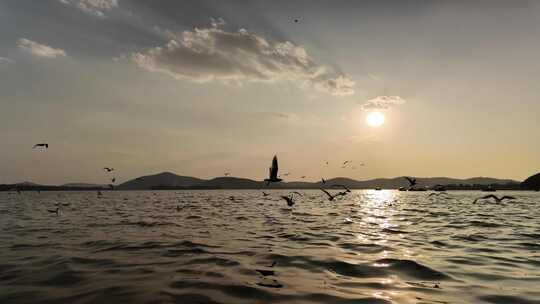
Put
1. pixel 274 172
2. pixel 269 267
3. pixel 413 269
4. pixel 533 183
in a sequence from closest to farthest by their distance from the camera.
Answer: pixel 413 269, pixel 269 267, pixel 274 172, pixel 533 183

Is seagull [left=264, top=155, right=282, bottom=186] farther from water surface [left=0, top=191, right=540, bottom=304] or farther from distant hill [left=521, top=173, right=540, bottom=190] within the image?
distant hill [left=521, top=173, right=540, bottom=190]

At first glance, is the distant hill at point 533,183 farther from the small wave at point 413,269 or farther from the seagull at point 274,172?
the small wave at point 413,269

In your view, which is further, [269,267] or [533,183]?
[533,183]

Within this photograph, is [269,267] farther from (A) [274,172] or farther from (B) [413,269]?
(A) [274,172]

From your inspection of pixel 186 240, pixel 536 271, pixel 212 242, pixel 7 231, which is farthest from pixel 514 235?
pixel 7 231

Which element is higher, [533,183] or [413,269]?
[533,183]

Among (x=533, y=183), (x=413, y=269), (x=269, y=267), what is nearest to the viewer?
(x=413, y=269)

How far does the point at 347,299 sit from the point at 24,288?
8.01 meters

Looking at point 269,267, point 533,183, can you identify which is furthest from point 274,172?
point 533,183

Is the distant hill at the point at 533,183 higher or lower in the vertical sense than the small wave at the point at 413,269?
higher

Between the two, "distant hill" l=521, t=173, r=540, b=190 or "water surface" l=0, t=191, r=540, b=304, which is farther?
"distant hill" l=521, t=173, r=540, b=190

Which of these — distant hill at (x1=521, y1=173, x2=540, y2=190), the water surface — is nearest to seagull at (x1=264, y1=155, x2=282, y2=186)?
the water surface

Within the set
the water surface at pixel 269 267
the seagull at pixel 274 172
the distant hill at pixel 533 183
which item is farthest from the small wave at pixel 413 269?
the distant hill at pixel 533 183

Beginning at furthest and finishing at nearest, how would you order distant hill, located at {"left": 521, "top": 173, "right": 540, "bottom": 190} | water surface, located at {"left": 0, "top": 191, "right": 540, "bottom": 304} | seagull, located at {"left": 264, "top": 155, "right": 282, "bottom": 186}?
distant hill, located at {"left": 521, "top": 173, "right": 540, "bottom": 190}
seagull, located at {"left": 264, "top": 155, "right": 282, "bottom": 186}
water surface, located at {"left": 0, "top": 191, "right": 540, "bottom": 304}
